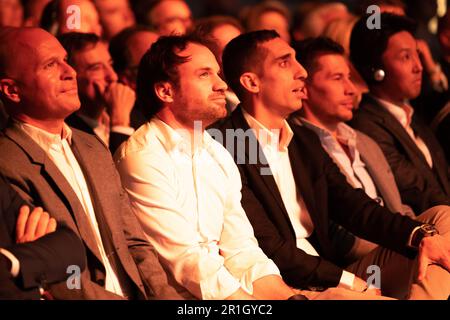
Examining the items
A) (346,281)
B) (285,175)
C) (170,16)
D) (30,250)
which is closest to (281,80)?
(285,175)

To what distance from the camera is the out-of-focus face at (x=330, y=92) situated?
436cm

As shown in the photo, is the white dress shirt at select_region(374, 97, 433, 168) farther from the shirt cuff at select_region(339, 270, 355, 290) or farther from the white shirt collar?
the shirt cuff at select_region(339, 270, 355, 290)

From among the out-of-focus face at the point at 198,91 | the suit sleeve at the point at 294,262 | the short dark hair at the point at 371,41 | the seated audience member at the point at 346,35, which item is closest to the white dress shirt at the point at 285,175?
the suit sleeve at the point at 294,262

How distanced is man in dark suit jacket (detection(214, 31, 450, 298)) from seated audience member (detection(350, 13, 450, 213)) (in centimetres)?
65

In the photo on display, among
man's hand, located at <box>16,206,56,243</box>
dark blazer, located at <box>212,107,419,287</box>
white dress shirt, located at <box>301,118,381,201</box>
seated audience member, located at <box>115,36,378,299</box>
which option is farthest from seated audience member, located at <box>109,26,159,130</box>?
man's hand, located at <box>16,206,56,243</box>

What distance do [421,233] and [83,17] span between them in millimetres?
2178

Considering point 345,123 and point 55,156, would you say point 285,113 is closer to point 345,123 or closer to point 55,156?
point 345,123

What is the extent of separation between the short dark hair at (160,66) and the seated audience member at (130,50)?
1037 mm

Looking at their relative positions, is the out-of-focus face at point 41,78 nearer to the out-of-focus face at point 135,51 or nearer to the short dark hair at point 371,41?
the out-of-focus face at point 135,51

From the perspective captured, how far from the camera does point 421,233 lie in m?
3.68

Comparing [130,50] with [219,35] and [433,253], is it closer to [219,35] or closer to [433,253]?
[219,35]

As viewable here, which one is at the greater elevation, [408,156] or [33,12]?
[33,12]

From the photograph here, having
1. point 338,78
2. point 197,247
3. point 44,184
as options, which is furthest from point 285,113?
point 44,184

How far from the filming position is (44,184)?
3.02 meters
